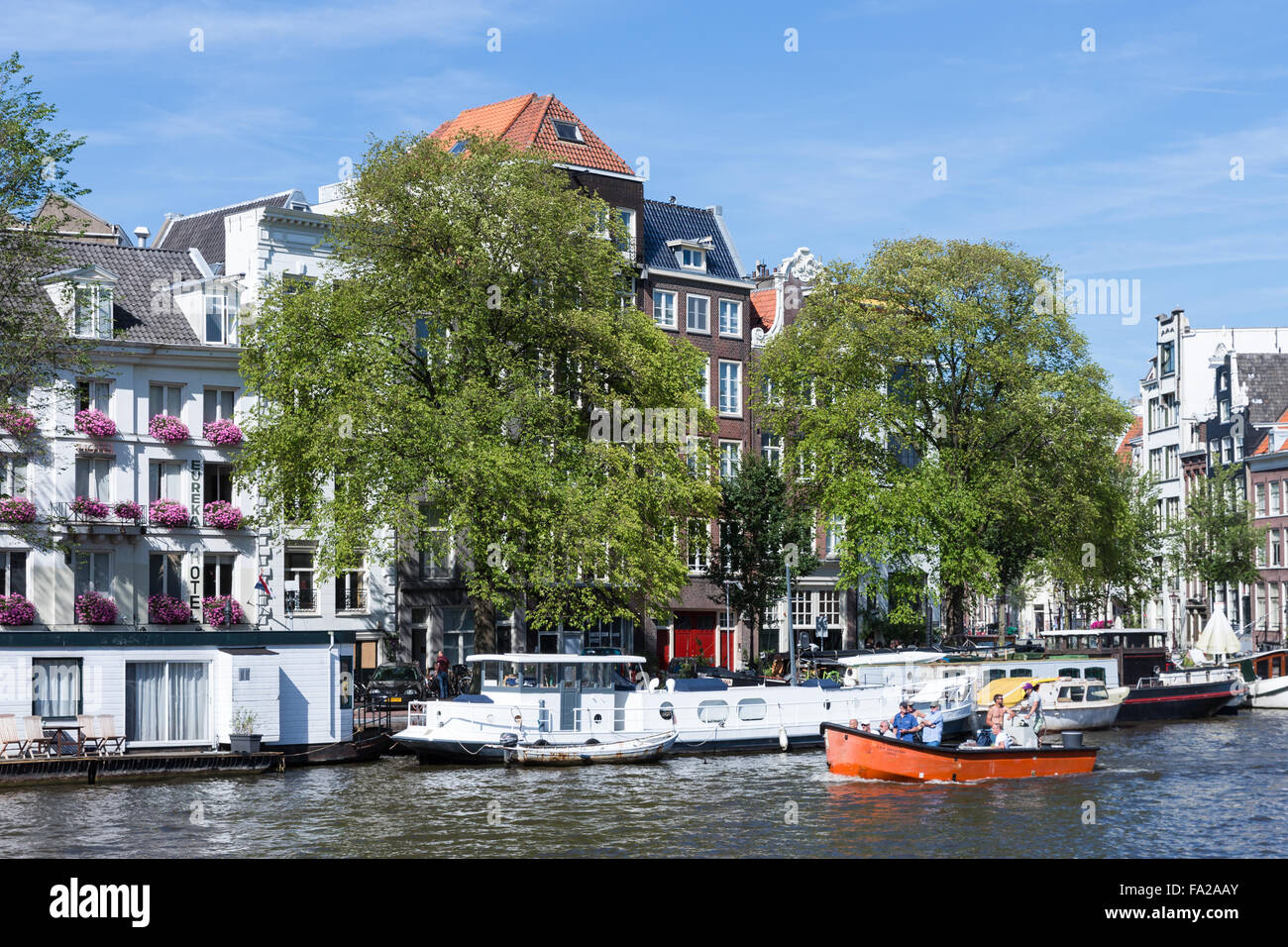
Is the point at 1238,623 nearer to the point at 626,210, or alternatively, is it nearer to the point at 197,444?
the point at 626,210

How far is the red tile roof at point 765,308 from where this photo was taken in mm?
84500

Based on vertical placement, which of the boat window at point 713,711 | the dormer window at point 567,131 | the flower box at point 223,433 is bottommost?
the boat window at point 713,711

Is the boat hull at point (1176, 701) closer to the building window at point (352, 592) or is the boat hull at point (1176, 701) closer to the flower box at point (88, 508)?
the building window at point (352, 592)

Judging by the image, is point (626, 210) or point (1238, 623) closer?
point (626, 210)

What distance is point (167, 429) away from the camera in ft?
197

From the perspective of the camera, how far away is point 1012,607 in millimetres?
140250

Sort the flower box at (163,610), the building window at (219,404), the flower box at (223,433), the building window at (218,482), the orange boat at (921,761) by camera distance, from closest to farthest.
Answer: the orange boat at (921,761) < the flower box at (163,610) < the flower box at (223,433) < the building window at (218,482) < the building window at (219,404)

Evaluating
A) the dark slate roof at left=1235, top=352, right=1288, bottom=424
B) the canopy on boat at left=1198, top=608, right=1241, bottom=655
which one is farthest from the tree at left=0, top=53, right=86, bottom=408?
the dark slate roof at left=1235, top=352, right=1288, bottom=424

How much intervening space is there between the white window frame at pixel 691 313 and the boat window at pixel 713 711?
30876mm

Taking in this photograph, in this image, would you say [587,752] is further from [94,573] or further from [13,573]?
[13,573]

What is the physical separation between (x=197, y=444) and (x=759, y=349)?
102 feet

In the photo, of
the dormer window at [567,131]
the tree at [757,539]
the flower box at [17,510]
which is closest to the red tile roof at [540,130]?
the dormer window at [567,131]

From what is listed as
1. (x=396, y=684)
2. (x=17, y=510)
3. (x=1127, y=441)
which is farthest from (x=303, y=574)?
(x=1127, y=441)
